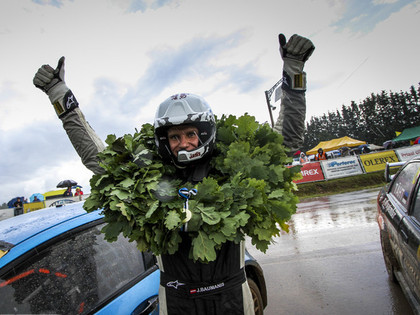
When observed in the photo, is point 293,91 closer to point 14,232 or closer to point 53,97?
point 53,97

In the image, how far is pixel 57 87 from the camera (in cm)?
232

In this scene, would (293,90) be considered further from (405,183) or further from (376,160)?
(376,160)

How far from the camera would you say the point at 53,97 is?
2.29 m

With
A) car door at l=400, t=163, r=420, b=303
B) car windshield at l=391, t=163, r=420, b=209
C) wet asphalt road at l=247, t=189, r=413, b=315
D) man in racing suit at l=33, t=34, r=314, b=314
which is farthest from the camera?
wet asphalt road at l=247, t=189, r=413, b=315

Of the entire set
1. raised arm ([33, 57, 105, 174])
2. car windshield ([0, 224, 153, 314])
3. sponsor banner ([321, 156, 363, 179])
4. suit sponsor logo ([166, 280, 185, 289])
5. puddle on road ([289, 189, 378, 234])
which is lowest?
Result: puddle on road ([289, 189, 378, 234])

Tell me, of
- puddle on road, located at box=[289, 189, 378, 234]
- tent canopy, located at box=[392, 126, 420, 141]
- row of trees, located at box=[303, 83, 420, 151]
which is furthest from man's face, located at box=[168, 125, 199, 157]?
row of trees, located at box=[303, 83, 420, 151]

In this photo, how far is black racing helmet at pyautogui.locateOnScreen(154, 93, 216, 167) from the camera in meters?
1.96

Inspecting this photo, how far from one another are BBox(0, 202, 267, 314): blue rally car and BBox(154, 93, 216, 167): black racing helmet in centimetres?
88

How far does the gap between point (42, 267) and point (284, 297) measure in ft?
10.2

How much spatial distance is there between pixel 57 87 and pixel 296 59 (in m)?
2.08

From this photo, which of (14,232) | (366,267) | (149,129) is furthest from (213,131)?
(366,267)

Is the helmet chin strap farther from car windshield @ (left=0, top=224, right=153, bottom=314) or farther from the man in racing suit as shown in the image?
car windshield @ (left=0, top=224, right=153, bottom=314)

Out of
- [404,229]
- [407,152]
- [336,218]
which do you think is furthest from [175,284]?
[407,152]

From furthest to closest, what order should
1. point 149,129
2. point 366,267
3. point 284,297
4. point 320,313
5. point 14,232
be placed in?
point 366,267, point 284,297, point 320,313, point 149,129, point 14,232
